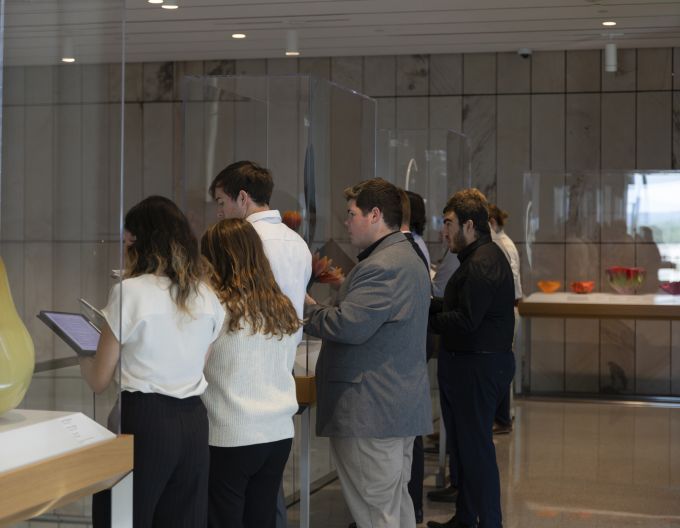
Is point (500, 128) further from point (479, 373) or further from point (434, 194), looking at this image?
point (479, 373)

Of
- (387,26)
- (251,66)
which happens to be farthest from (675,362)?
(251,66)

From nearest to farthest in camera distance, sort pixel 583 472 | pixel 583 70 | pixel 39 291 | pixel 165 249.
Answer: pixel 39 291, pixel 165 249, pixel 583 472, pixel 583 70

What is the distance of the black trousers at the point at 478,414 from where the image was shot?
4.41 m

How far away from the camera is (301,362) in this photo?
4.29 m

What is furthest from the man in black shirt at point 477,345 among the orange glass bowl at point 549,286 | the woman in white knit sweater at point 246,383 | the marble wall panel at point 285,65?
the marble wall panel at point 285,65

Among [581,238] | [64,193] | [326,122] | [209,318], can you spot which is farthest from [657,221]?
[64,193]

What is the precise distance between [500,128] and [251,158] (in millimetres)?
5324

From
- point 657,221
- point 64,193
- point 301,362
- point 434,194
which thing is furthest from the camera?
point 657,221

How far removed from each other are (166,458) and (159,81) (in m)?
7.87

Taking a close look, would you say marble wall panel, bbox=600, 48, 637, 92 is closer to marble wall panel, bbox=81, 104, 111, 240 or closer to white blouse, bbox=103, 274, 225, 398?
white blouse, bbox=103, 274, 225, 398

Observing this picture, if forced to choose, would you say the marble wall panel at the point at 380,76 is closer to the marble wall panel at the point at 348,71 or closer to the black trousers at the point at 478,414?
the marble wall panel at the point at 348,71

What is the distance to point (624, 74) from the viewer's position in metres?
9.35

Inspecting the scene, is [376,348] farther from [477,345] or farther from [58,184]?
[58,184]

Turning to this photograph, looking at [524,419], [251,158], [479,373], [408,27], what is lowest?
[524,419]
